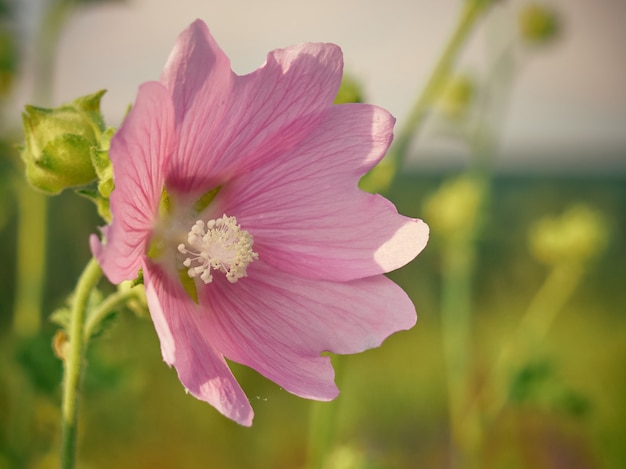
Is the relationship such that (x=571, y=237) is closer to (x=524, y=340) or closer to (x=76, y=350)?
(x=524, y=340)

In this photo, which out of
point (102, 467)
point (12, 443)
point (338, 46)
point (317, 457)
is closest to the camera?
point (338, 46)

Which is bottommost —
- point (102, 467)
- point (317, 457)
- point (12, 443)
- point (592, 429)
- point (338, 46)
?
point (592, 429)

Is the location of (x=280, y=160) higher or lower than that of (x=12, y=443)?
higher

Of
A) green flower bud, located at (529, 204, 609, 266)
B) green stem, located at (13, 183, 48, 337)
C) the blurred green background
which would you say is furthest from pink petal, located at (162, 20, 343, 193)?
green flower bud, located at (529, 204, 609, 266)

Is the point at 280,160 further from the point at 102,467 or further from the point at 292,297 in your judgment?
the point at 102,467

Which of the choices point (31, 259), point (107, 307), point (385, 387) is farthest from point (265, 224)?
point (385, 387)

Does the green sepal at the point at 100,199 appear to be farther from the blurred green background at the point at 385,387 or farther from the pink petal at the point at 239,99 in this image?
the blurred green background at the point at 385,387

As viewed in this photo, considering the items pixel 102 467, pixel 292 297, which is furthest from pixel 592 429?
pixel 292 297
